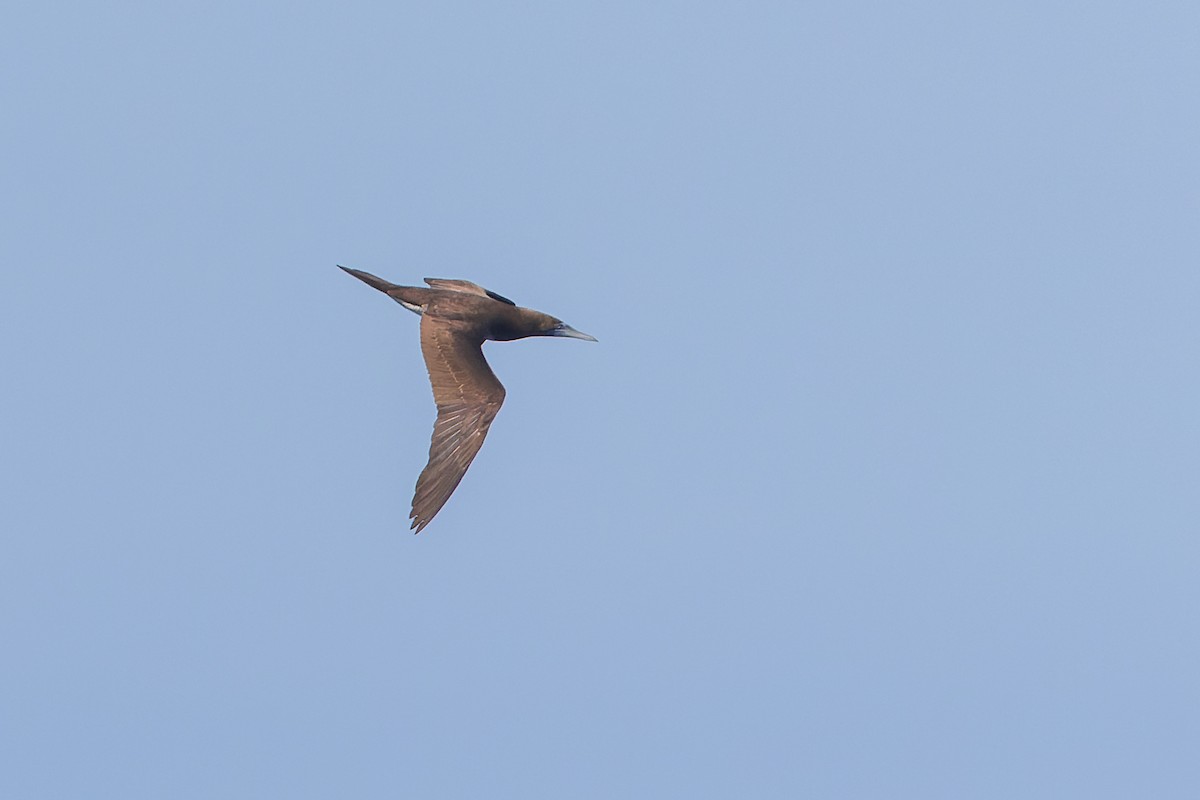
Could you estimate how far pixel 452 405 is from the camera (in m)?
25.4

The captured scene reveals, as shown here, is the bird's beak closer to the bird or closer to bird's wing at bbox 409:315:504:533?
the bird

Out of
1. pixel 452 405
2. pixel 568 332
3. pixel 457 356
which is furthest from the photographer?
pixel 568 332

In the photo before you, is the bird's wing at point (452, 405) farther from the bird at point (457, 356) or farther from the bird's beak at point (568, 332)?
the bird's beak at point (568, 332)

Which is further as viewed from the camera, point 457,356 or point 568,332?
point 568,332

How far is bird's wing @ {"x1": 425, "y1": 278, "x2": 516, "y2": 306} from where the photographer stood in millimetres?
28359

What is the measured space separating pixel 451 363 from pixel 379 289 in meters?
2.80

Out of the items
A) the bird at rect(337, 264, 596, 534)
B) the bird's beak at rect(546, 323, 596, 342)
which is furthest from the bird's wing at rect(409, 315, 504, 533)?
the bird's beak at rect(546, 323, 596, 342)

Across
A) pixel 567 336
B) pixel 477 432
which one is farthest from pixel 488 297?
pixel 477 432

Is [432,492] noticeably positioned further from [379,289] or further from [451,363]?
[379,289]

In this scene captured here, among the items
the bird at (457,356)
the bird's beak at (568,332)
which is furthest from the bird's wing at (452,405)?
the bird's beak at (568,332)

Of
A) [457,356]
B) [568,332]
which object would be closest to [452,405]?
[457,356]

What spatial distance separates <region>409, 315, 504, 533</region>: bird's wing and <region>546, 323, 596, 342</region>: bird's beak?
1795mm

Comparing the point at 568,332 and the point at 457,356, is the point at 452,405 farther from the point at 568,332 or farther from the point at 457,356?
the point at 568,332

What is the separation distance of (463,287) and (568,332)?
1956 millimetres
